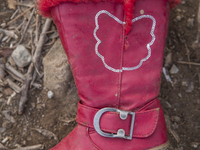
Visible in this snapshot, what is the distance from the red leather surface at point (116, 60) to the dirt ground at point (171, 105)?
325 mm

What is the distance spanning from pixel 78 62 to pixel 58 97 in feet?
1.42

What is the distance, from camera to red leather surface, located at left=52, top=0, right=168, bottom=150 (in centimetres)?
93

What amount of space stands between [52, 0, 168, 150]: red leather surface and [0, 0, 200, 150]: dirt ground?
32 cm

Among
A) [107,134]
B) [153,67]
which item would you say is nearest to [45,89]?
[107,134]

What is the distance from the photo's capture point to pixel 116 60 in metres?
0.96

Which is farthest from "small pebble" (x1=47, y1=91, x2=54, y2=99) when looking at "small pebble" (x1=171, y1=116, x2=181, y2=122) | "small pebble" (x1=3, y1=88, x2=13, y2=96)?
"small pebble" (x1=171, y1=116, x2=181, y2=122)

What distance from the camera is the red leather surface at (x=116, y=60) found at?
3.04 feet

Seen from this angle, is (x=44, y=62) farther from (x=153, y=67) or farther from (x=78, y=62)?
(x=153, y=67)

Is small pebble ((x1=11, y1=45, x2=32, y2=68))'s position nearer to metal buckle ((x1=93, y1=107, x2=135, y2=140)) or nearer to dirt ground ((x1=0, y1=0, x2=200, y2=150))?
dirt ground ((x1=0, y1=0, x2=200, y2=150))

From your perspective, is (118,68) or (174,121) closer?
(118,68)

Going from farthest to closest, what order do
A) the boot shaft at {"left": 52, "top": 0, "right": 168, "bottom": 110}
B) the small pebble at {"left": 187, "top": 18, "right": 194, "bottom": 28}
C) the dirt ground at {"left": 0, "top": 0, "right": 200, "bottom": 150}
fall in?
the small pebble at {"left": 187, "top": 18, "right": 194, "bottom": 28} < the dirt ground at {"left": 0, "top": 0, "right": 200, "bottom": 150} < the boot shaft at {"left": 52, "top": 0, "right": 168, "bottom": 110}

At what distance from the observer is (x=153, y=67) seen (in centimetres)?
99

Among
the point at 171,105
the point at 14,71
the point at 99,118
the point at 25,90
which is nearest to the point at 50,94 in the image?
the point at 25,90

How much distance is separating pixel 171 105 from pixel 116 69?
1.99ft
